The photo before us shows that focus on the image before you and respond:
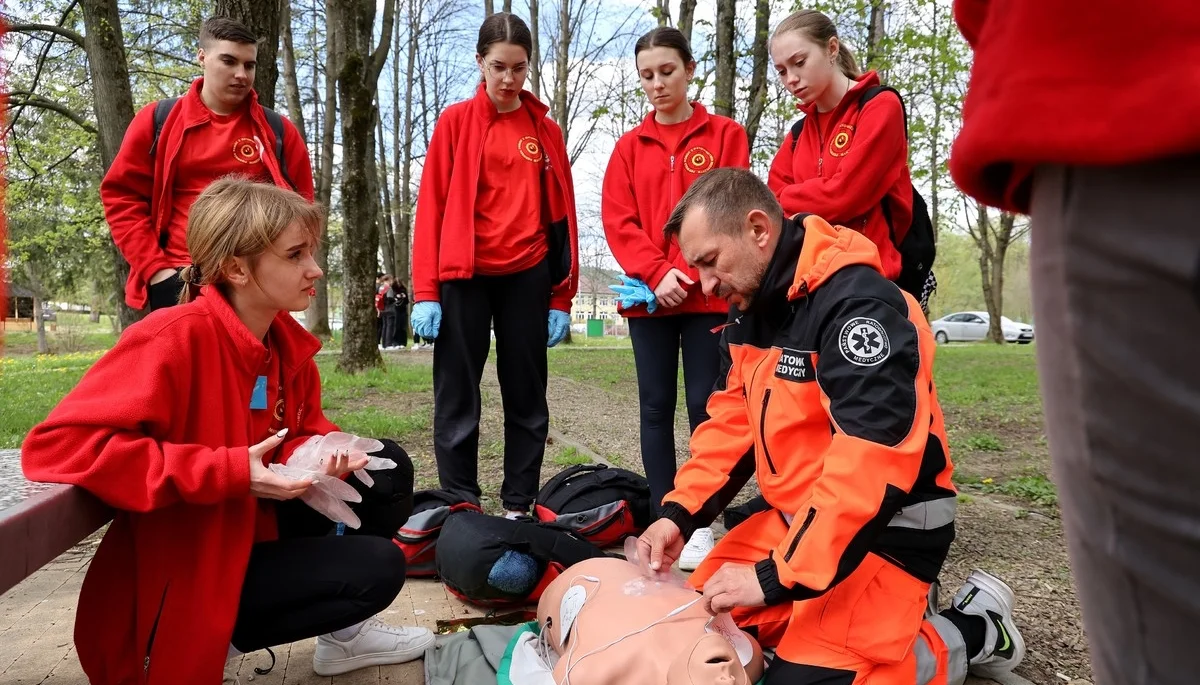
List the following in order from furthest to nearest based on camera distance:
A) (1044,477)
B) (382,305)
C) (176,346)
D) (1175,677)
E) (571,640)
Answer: (382,305) < (1044,477) < (571,640) < (176,346) < (1175,677)

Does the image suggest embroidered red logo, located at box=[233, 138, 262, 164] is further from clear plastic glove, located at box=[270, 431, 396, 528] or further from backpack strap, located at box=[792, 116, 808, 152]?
backpack strap, located at box=[792, 116, 808, 152]

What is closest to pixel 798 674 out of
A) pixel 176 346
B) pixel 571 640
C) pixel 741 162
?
pixel 571 640

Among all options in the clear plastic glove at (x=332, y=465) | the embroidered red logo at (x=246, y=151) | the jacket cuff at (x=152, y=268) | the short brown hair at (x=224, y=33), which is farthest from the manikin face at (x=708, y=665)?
the short brown hair at (x=224, y=33)

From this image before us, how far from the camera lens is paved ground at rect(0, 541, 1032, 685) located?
2.29 meters

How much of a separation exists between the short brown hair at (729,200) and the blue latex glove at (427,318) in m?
1.58

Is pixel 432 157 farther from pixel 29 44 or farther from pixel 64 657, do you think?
pixel 29 44

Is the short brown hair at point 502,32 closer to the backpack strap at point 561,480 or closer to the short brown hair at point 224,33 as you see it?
the short brown hair at point 224,33

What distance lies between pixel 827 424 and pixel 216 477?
1.51 meters

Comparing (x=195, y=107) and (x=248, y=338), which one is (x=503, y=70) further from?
(x=248, y=338)

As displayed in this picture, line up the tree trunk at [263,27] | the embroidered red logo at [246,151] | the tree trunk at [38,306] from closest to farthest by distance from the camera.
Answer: the embroidered red logo at [246,151] → the tree trunk at [263,27] → the tree trunk at [38,306]

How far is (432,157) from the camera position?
12.3 ft

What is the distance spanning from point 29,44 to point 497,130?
10.9 meters

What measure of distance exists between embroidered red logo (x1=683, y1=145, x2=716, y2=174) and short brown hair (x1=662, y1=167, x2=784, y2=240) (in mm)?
1289

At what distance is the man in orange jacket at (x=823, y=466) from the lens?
189cm
